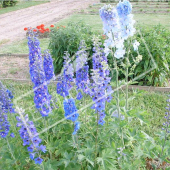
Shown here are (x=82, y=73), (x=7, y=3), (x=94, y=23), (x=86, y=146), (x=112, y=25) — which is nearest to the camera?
(x=112, y=25)

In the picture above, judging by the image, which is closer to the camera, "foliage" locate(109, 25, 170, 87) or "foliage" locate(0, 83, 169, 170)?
"foliage" locate(0, 83, 169, 170)

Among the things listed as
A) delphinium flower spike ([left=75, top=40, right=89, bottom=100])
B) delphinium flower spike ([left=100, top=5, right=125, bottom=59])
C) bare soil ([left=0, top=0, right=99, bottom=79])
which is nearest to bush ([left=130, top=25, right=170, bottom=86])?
delphinium flower spike ([left=75, top=40, right=89, bottom=100])

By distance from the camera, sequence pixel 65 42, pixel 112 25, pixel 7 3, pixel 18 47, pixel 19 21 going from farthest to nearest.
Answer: pixel 7 3 < pixel 19 21 < pixel 18 47 < pixel 65 42 < pixel 112 25

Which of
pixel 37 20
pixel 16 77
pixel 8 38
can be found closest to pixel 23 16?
pixel 37 20

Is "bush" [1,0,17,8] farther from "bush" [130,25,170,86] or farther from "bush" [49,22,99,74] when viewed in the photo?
"bush" [130,25,170,86]

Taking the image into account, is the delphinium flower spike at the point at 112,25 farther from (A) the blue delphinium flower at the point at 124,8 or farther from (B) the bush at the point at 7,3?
(B) the bush at the point at 7,3

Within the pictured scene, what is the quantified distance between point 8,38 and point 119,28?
8.68 m

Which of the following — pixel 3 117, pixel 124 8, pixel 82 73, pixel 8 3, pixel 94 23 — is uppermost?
pixel 8 3

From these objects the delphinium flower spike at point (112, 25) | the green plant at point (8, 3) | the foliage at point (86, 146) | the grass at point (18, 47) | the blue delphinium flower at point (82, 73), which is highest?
the green plant at point (8, 3)

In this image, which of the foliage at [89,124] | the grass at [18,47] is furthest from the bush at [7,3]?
the foliage at [89,124]

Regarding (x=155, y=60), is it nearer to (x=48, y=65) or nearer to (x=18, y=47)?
(x=48, y=65)

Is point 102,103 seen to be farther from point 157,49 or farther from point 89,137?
point 157,49

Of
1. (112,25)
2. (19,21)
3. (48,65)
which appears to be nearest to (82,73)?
(48,65)

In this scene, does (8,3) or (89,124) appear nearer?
(89,124)
